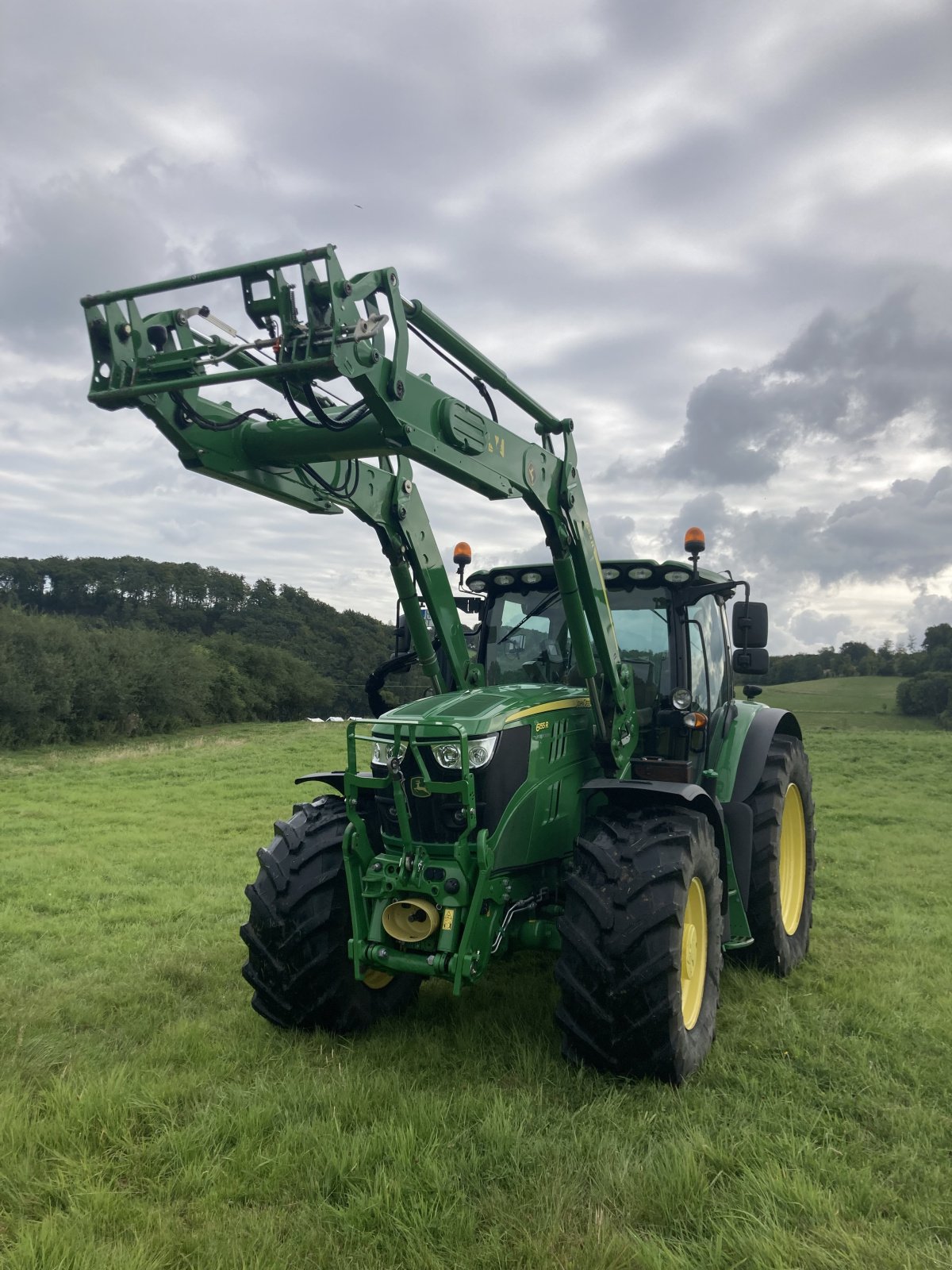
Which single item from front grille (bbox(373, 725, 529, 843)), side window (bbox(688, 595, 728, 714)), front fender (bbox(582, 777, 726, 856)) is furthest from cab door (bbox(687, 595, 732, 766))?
front grille (bbox(373, 725, 529, 843))

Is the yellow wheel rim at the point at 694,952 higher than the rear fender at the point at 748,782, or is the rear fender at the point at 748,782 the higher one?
the rear fender at the point at 748,782

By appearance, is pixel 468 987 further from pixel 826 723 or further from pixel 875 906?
pixel 826 723

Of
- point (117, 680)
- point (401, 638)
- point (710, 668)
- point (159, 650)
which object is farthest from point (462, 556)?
point (159, 650)

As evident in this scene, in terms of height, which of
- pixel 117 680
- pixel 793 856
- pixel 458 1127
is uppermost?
pixel 117 680

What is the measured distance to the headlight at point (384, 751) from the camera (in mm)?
4377

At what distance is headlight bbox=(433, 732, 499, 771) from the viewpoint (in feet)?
14.2

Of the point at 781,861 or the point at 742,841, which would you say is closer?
the point at 742,841

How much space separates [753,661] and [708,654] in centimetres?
31

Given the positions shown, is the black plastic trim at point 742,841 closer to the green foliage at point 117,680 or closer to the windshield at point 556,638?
the windshield at point 556,638

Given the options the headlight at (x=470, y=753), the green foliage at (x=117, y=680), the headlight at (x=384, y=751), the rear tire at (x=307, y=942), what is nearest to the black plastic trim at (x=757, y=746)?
the headlight at (x=470, y=753)

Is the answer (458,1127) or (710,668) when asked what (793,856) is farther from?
(458,1127)

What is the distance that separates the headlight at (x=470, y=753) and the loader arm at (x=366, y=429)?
0.84 metres

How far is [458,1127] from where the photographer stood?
3576 millimetres

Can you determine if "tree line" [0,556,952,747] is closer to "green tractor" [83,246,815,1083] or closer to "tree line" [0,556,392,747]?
"tree line" [0,556,392,747]
